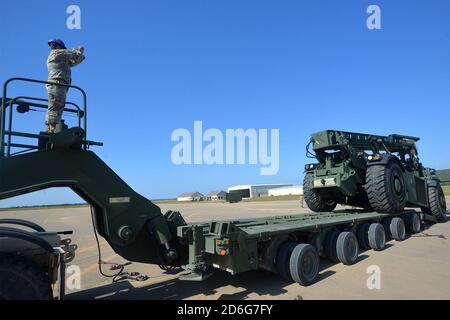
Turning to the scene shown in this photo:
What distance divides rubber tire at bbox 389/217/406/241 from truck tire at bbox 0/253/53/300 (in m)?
9.27

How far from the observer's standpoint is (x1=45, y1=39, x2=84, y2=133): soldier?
4.77 metres

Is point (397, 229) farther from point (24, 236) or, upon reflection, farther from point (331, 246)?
point (24, 236)

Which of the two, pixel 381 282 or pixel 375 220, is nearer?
pixel 381 282

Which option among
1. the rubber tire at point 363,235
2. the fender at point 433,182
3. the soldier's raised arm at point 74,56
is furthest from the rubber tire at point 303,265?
the fender at point 433,182

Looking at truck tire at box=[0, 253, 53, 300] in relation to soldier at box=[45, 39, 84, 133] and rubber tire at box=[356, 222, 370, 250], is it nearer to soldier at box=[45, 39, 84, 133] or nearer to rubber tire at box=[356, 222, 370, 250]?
soldier at box=[45, 39, 84, 133]

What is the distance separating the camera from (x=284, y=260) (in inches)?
241

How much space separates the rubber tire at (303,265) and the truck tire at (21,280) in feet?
12.5

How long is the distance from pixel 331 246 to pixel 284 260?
1.90 meters

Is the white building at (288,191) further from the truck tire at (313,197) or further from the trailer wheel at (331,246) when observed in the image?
the trailer wheel at (331,246)

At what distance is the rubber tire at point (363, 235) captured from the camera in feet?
29.3
